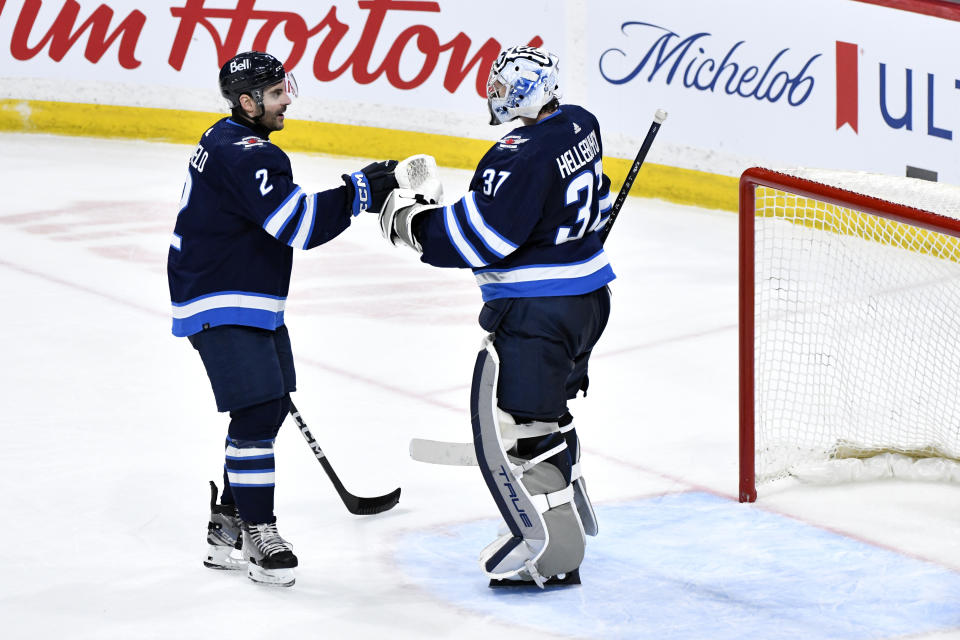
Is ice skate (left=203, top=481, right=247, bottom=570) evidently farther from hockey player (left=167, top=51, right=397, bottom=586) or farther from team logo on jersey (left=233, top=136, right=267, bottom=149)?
team logo on jersey (left=233, top=136, right=267, bottom=149)

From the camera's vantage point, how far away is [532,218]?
127 inches

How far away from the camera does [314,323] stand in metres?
5.95

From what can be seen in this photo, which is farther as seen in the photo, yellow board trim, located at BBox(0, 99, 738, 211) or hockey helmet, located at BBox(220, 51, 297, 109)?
yellow board trim, located at BBox(0, 99, 738, 211)

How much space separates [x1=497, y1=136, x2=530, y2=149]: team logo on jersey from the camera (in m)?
3.26

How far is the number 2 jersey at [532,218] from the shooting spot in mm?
3219

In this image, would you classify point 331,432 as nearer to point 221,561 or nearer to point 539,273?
point 221,561

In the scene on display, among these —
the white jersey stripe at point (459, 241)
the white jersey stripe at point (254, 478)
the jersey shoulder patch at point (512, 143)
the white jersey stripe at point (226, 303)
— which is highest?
the jersey shoulder patch at point (512, 143)

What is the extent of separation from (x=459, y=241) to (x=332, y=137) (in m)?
5.62

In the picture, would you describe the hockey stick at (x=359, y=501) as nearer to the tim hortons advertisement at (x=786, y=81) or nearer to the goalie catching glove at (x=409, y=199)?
the goalie catching glove at (x=409, y=199)

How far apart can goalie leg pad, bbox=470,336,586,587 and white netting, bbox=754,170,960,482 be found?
40.6 inches

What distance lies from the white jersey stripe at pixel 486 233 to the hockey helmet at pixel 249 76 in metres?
0.55

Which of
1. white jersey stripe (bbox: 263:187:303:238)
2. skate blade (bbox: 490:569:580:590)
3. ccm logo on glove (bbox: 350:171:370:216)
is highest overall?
ccm logo on glove (bbox: 350:171:370:216)

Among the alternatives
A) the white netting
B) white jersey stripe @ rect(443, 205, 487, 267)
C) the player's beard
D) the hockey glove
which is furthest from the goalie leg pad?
the white netting

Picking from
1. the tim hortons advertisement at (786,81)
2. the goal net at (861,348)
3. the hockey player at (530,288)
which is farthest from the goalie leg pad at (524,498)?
the tim hortons advertisement at (786,81)
